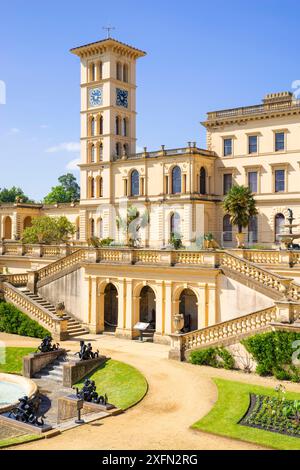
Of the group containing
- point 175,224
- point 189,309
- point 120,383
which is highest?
point 175,224

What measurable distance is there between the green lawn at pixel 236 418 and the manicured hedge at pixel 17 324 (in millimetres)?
13216

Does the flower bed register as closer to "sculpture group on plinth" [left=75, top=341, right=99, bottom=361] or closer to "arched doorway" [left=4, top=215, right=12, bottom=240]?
"sculpture group on plinth" [left=75, top=341, right=99, bottom=361]

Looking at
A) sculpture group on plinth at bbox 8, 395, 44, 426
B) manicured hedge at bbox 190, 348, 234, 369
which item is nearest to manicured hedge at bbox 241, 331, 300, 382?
manicured hedge at bbox 190, 348, 234, 369

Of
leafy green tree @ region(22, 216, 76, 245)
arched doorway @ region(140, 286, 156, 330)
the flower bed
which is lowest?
the flower bed

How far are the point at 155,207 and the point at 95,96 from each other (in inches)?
709

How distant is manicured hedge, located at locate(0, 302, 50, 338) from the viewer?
31.2 metres

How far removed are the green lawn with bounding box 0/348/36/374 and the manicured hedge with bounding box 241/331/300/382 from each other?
36.7ft

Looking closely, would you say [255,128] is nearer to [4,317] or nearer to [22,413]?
[4,317]

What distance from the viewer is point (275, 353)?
22.6 metres

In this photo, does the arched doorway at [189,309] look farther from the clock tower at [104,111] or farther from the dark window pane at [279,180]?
the clock tower at [104,111]

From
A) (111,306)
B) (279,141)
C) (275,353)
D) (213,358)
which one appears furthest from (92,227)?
(275,353)

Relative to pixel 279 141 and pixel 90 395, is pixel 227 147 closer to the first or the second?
pixel 279 141
